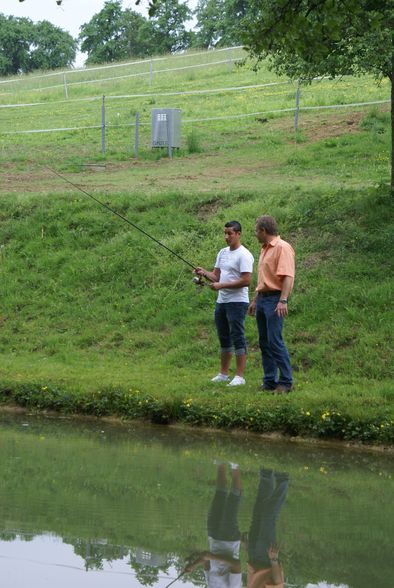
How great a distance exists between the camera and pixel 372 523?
7.45 meters

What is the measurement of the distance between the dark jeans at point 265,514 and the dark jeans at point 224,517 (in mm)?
125

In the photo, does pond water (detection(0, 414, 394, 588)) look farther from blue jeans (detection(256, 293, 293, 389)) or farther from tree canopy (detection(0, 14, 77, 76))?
tree canopy (detection(0, 14, 77, 76))

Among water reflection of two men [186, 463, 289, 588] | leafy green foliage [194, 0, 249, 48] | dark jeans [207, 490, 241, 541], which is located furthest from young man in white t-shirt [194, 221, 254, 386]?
leafy green foliage [194, 0, 249, 48]

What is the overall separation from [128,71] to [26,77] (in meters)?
5.68

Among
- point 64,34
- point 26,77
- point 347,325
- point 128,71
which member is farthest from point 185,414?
point 64,34

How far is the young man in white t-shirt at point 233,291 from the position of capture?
11.6m

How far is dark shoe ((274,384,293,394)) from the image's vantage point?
1123 cm

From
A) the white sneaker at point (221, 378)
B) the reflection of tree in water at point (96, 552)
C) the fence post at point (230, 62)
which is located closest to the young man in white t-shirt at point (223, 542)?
the reflection of tree in water at point (96, 552)

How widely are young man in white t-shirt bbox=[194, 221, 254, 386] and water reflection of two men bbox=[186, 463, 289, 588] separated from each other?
2.97 metres

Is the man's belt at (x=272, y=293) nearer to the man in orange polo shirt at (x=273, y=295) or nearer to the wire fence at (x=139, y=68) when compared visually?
the man in orange polo shirt at (x=273, y=295)

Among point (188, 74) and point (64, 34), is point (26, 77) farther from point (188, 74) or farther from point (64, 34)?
point (64, 34)

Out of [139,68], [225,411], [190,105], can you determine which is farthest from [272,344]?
[139,68]

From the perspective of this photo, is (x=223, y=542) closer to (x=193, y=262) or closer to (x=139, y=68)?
(x=193, y=262)

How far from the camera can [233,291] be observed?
460 inches
